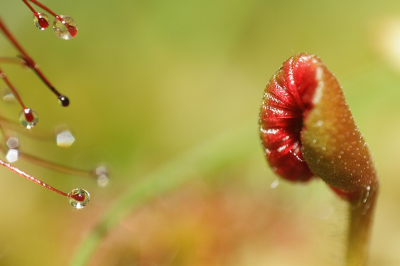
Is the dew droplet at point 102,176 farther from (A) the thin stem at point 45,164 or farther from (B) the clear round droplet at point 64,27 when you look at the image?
(B) the clear round droplet at point 64,27

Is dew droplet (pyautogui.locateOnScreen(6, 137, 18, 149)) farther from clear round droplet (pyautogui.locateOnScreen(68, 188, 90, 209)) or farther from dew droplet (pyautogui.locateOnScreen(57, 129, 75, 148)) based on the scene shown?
clear round droplet (pyautogui.locateOnScreen(68, 188, 90, 209))

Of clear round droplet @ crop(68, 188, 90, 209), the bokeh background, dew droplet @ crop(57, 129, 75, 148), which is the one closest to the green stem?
the bokeh background

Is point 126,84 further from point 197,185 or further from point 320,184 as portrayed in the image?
point 320,184

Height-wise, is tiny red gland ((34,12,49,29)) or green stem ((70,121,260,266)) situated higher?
tiny red gland ((34,12,49,29))

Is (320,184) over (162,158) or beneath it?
beneath

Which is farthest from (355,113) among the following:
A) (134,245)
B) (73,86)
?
(73,86)

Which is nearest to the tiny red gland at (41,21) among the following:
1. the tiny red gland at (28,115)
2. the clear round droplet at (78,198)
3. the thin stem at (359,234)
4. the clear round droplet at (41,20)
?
the clear round droplet at (41,20)

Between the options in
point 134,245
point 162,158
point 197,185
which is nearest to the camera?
point 134,245
